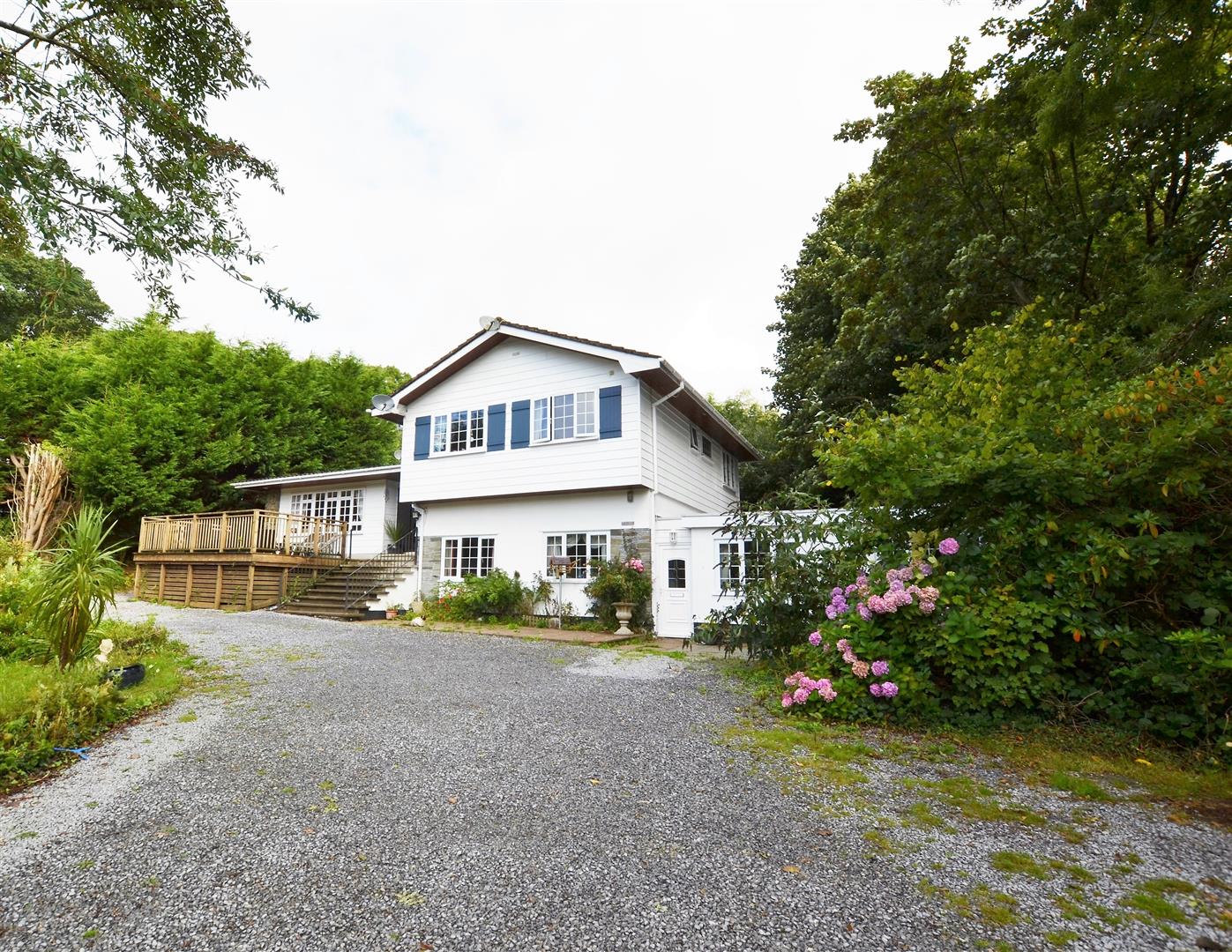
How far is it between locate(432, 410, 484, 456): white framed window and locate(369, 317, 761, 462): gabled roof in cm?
99

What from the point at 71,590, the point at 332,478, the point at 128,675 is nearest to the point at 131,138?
the point at 71,590

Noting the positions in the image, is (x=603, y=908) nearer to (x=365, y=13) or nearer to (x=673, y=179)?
(x=365, y=13)

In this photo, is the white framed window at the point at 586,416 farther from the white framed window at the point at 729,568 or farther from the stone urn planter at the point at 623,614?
the white framed window at the point at 729,568

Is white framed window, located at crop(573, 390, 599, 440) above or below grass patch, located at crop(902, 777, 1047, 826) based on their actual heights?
above

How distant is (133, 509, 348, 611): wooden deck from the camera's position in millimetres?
14148

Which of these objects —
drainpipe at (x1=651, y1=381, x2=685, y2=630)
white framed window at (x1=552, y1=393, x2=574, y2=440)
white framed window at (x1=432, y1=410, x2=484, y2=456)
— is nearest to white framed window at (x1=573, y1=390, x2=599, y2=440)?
white framed window at (x1=552, y1=393, x2=574, y2=440)

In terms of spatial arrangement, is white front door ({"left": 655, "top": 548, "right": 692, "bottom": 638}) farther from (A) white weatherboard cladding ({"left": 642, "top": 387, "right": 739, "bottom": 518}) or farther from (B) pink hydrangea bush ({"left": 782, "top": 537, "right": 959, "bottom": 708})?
(B) pink hydrangea bush ({"left": 782, "top": 537, "right": 959, "bottom": 708})

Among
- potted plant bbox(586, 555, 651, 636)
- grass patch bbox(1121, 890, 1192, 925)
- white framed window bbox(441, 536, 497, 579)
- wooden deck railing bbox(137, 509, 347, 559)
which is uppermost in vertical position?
wooden deck railing bbox(137, 509, 347, 559)

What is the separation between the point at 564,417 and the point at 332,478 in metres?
8.15

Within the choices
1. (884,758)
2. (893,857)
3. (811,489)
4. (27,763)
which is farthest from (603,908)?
(811,489)

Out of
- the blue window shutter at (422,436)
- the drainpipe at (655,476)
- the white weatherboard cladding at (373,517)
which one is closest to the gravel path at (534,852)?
the drainpipe at (655,476)

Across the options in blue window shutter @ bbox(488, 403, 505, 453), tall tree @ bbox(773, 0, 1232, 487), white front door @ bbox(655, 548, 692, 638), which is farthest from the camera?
blue window shutter @ bbox(488, 403, 505, 453)

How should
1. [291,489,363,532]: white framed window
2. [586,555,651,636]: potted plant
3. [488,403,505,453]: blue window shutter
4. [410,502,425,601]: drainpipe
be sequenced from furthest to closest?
[291,489,363,532]: white framed window → [410,502,425,601]: drainpipe → [488,403,505,453]: blue window shutter → [586,555,651,636]: potted plant

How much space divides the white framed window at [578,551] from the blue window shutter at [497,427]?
2.44 metres
